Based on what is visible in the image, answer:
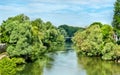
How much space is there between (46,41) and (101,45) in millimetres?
39352

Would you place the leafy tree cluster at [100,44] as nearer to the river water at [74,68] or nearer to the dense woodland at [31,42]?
the dense woodland at [31,42]

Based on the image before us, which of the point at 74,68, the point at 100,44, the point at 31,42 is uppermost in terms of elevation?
the point at 31,42

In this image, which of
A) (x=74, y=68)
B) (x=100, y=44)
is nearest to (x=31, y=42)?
(x=74, y=68)

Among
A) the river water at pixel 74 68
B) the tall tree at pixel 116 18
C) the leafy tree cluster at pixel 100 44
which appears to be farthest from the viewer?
the tall tree at pixel 116 18

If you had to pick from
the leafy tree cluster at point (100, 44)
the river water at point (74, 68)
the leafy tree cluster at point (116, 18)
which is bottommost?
the river water at point (74, 68)

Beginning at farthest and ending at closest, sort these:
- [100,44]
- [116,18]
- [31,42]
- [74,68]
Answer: [116,18] < [100,44] < [31,42] < [74,68]

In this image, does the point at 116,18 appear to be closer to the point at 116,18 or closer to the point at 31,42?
the point at 116,18

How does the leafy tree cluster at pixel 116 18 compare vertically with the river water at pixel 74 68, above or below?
above

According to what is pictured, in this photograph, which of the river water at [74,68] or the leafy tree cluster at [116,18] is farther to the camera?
the leafy tree cluster at [116,18]

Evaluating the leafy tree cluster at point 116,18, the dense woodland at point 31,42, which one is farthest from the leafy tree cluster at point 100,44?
the leafy tree cluster at point 116,18

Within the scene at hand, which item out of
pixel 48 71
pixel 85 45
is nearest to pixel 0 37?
pixel 85 45

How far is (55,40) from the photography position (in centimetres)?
13262

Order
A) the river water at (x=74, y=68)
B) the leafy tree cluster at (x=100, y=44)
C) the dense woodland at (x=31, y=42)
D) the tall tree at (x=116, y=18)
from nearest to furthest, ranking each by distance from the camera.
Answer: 1. the river water at (x=74, y=68)
2. the dense woodland at (x=31, y=42)
3. the leafy tree cluster at (x=100, y=44)
4. the tall tree at (x=116, y=18)

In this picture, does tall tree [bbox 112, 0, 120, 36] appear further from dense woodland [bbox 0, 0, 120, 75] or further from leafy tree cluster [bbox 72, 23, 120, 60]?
leafy tree cluster [bbox 72, 23, 120, 60]
